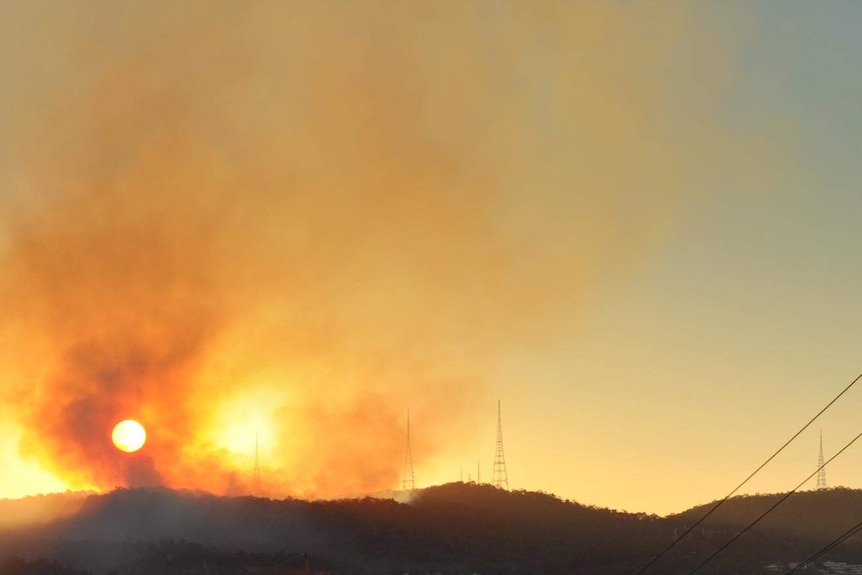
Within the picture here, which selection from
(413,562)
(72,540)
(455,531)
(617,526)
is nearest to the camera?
(72,540)

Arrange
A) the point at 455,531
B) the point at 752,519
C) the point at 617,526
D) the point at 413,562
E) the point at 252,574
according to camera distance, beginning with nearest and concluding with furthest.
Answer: the point at 252,574, the point at 413,562, the point at 455,531, the point at 617,526, the point at 752,519

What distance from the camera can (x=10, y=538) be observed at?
136 metres

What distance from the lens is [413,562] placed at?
143m

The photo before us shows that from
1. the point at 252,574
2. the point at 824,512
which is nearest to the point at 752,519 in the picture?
the point at 824,512

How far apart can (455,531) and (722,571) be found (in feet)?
105

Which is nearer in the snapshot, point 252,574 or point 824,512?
point 252,574

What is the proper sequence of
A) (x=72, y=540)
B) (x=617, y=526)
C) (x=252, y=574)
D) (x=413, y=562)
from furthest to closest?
(x=617, y=526), (x=413, y=562), (x=72, y=540), (x=252, y=574)

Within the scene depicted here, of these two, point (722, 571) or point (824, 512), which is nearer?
→ point (722, 571)

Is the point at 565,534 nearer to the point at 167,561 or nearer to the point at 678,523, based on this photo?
the point at 678,523

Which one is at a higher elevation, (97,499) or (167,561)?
(97,499)

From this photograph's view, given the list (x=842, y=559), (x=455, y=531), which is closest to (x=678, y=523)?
(x=842, y=559)

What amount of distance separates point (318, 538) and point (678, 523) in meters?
56.9

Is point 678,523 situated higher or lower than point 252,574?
higher

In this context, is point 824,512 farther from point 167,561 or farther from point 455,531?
point 167,561
